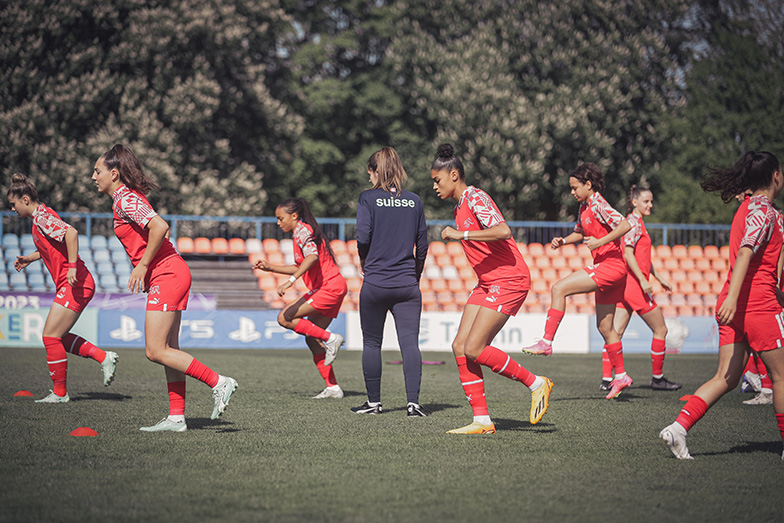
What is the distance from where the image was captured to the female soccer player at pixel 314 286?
328 inches

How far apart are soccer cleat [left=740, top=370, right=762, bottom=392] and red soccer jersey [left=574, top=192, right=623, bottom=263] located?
209cm

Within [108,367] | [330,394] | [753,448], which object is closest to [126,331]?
[108,367]

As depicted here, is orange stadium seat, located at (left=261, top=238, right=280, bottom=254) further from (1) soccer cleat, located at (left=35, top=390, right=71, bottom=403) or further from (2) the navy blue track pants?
(2) the navy blue track pants

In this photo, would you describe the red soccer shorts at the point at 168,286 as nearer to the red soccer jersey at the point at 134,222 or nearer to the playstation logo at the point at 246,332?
the red soccer jersey at the point at 134,222

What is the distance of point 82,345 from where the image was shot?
8.12m

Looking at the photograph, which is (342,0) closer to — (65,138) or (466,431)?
(65,138)

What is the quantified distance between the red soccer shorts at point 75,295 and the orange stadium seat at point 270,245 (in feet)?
38.0

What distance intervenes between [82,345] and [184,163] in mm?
19670

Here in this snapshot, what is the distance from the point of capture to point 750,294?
509 centimetres

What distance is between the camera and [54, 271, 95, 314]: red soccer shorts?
7.82m

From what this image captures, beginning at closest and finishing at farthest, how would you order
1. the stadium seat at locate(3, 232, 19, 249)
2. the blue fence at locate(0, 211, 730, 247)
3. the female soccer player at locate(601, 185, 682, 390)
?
the female soccer player at locate(601, 185, 682, 390), the stadium seat at locate(3, 232, 19, 249), the blue fence at locate(0, 211, 730, 247)

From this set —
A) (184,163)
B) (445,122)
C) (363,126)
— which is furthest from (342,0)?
(184,163)

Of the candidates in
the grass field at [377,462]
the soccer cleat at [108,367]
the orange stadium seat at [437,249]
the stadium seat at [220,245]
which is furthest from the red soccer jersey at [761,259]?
the stadium seat at [220,245]

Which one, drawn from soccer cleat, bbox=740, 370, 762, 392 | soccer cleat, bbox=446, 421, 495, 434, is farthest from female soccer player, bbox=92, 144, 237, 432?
soccer cleat, bbox=740, 370, 762, 392
